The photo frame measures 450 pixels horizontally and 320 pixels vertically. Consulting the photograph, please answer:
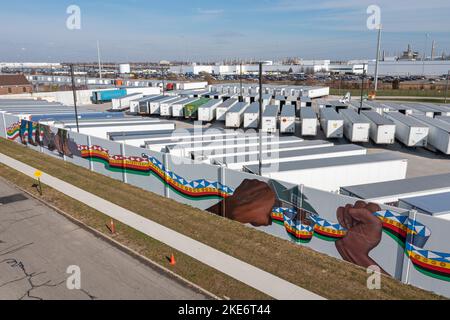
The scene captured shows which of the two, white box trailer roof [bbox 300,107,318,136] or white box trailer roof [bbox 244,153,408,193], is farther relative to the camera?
white box trailer roof [bbox 300,107,318,136]

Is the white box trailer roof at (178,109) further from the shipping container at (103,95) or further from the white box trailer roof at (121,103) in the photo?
the shipping container at (103,95)

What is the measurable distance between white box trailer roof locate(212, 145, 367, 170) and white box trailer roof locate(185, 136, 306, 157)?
4.02 feet

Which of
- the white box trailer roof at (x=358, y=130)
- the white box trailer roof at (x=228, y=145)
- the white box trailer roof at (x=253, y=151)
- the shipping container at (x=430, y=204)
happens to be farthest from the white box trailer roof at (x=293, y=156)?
the white box trailer roof at (x=358, y=130)

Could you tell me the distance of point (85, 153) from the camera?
24.3 meters

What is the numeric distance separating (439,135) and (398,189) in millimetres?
20985

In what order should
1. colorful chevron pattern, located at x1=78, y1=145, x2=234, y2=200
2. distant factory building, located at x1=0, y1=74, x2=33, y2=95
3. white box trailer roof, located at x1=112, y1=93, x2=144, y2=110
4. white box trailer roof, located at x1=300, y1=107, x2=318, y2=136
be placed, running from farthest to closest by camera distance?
distant factory building, located at x1=0, y1=74, x2=33, y2=95, white box trailer roof, located at x1=112, y1=93, x2=144, y2=110, white box trailer roof, located at x1=300, y1=107, x2=318, y2=136, colorful chevron pattern, located at x1=78, y1=145, x2=234, y2=200

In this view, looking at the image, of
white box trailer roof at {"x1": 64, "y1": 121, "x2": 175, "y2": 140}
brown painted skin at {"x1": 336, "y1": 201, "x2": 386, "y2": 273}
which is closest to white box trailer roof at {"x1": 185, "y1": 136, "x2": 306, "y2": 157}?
white box trailer roof at {"x1": 64, "y1": 121, "x2": 175, "y2": 140}

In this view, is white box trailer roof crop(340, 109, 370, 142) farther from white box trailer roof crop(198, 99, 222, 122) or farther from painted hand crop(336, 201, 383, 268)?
painted hand crop(336, 201, 383, 268)

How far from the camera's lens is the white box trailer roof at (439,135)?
98.4 ft

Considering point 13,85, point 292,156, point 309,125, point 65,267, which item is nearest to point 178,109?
point 309,125

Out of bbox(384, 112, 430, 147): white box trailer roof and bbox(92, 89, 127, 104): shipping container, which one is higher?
bbox(92, 89, 127, 104): shipping container

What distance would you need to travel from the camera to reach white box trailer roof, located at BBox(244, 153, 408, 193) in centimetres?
1653
